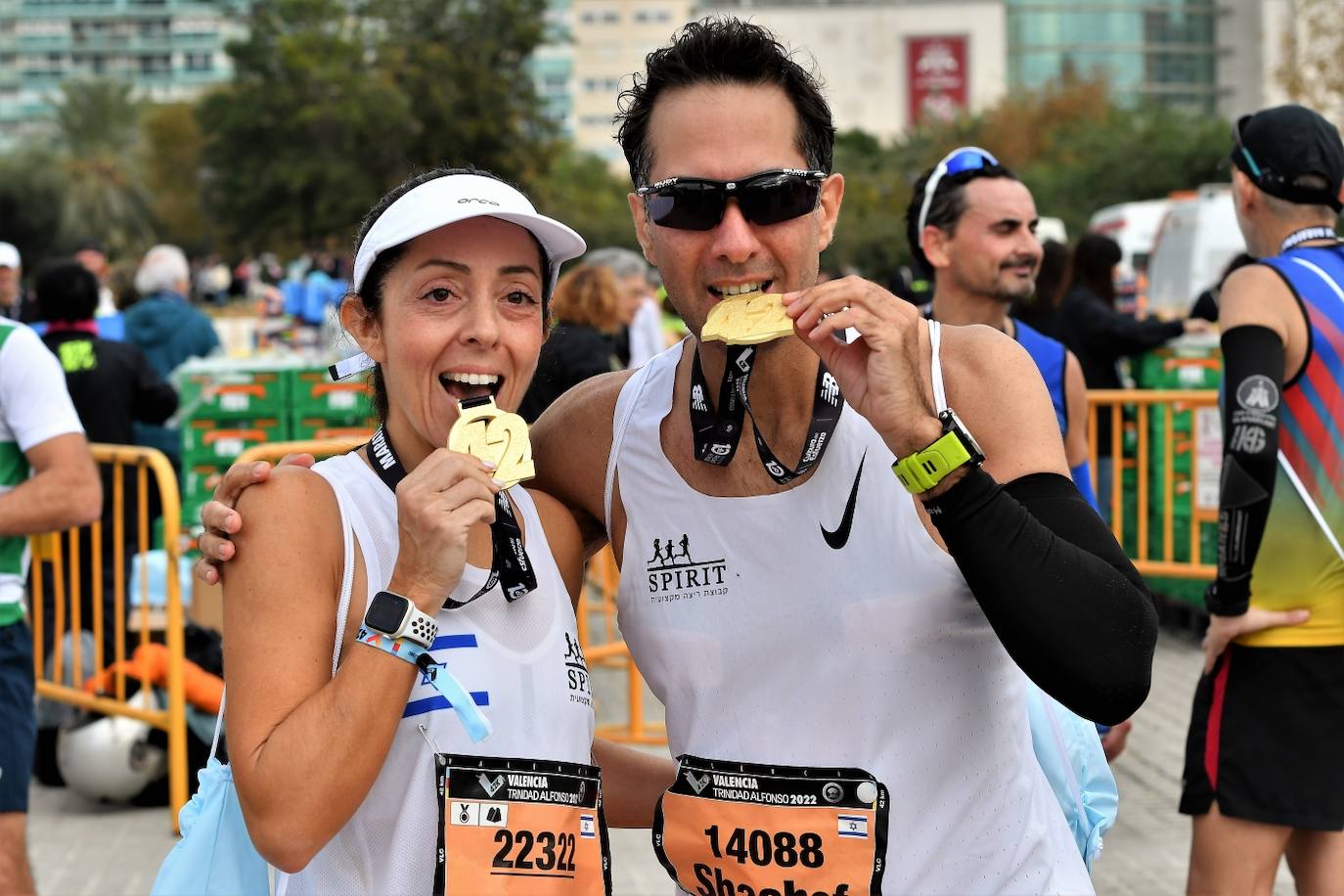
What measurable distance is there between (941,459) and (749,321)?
418mm

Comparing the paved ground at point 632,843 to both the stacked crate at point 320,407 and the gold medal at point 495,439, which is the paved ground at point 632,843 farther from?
the gold medal at point 495,439

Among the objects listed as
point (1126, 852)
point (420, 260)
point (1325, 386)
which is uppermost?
point (420, 260)

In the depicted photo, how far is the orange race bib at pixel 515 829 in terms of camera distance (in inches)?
90.1

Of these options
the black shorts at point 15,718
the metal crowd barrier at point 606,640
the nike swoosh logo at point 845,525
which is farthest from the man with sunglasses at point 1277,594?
the black shorts at point 15,718

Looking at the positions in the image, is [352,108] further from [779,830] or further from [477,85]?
[779,830]

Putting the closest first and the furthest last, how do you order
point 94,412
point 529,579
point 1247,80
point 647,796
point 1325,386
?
point 529,579, point 647,796, point 1325,386, point 94,412, point 1247,80

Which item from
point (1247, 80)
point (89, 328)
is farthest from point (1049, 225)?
point (1247, 80)

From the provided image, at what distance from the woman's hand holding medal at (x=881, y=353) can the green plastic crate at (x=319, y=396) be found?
6972 mm

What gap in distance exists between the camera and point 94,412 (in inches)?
331

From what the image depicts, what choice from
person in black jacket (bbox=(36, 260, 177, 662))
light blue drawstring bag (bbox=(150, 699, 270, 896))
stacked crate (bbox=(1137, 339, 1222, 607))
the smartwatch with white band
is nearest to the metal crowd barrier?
person in black jacket (bbox=(36, 260, 177, 662))

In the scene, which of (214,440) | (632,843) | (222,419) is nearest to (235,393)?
(222,419)

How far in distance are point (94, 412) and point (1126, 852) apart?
5661mm

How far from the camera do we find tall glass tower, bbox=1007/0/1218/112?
425ft

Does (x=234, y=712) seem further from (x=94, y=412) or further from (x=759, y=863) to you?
(x=94, y=412)
